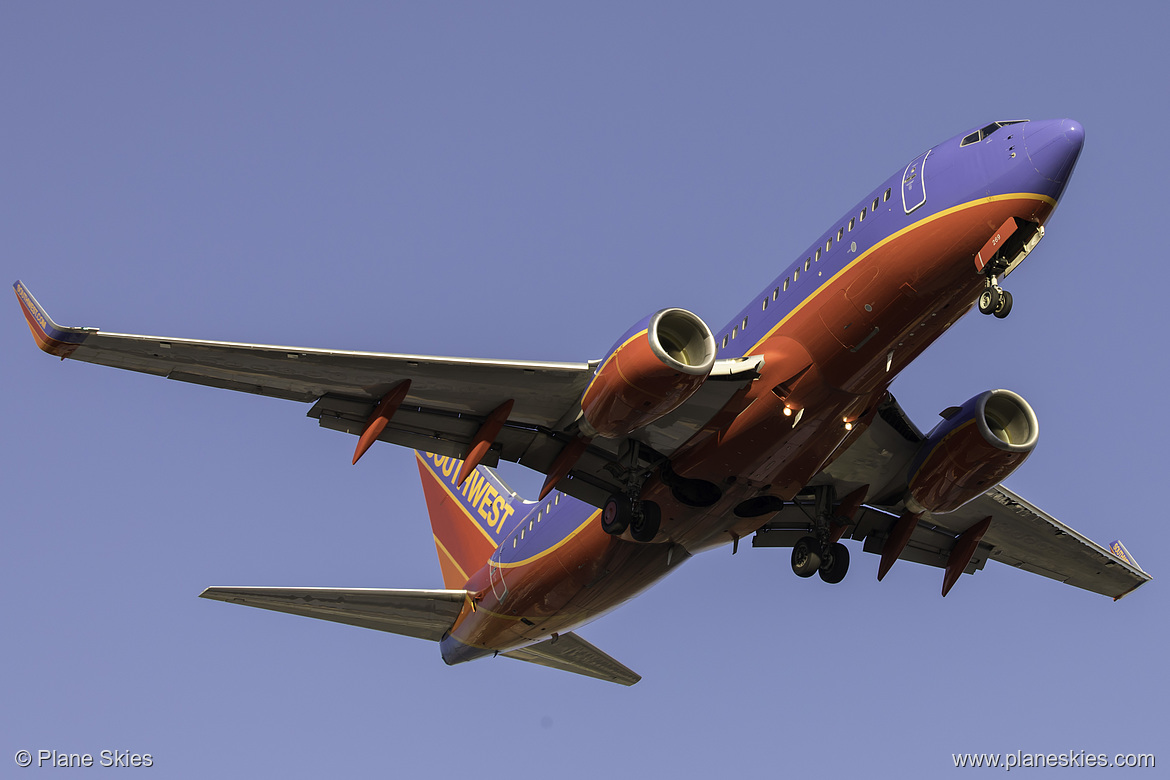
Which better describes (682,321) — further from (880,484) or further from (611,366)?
(880,484)

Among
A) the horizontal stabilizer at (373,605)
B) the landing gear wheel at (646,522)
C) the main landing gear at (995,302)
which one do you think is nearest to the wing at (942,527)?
the landing gear wheel at (646,522)

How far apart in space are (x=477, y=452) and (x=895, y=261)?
806cm

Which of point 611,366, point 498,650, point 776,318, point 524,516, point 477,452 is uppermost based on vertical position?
point 776,318

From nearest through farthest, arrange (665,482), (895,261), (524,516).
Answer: (895,261) → (665,482) → (524,516)

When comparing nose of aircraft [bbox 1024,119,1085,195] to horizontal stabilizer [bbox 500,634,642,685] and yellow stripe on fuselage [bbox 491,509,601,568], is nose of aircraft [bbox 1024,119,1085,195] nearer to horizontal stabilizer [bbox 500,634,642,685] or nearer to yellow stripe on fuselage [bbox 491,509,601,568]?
yellow stripe on fuselage [bbox 491,509,601,568]

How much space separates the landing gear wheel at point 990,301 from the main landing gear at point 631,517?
7.13 metres

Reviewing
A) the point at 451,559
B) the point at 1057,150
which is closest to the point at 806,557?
the point at 1057,150

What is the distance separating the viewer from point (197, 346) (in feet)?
62.9

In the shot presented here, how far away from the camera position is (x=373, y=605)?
26.8m

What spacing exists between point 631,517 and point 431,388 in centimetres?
447

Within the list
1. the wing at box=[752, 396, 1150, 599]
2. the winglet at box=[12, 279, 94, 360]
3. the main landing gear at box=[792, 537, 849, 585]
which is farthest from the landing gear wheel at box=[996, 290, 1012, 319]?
the winglet at box=[12, 279, 94, 360]

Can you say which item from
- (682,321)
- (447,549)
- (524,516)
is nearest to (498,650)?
(524,516)

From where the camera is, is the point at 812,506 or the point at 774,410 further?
the point at 812,506

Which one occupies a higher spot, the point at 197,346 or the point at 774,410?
the point at 774,410
